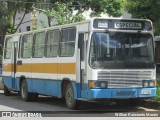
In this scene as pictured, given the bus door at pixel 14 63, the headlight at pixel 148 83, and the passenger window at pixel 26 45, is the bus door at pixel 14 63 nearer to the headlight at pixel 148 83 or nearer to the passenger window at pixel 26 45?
the passenger window at pixel 26 45

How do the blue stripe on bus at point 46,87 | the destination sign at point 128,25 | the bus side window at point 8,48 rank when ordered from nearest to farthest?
the destination sign at point 128,25
the blue stripe on bus at point 46,87
the bus side window at point 8,48

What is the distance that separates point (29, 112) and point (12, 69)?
6.53m

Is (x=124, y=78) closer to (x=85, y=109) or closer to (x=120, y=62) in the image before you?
(x=120, y=62)

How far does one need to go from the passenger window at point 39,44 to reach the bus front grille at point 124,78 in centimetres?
431

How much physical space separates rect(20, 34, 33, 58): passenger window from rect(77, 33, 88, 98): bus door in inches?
187

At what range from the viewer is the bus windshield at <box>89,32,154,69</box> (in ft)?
47.6

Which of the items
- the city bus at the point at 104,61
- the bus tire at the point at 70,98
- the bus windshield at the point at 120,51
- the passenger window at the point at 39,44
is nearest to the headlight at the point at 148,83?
the city bus at the point at 104,61

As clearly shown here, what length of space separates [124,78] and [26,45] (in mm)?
6660

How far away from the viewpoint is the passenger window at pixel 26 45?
19.5 metres

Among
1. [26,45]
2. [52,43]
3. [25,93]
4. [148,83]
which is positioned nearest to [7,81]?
[25,93]

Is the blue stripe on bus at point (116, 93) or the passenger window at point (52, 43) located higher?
the passenger window at point (52, 43)

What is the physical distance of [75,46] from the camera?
50.5ft

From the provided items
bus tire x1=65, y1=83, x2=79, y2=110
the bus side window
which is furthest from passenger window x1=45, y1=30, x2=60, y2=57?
the bus side window

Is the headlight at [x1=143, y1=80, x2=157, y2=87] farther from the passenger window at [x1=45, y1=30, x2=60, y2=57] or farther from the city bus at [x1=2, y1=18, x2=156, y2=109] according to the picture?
the passenger window at [x1=45, y1=30, x2=60, y2=57]
